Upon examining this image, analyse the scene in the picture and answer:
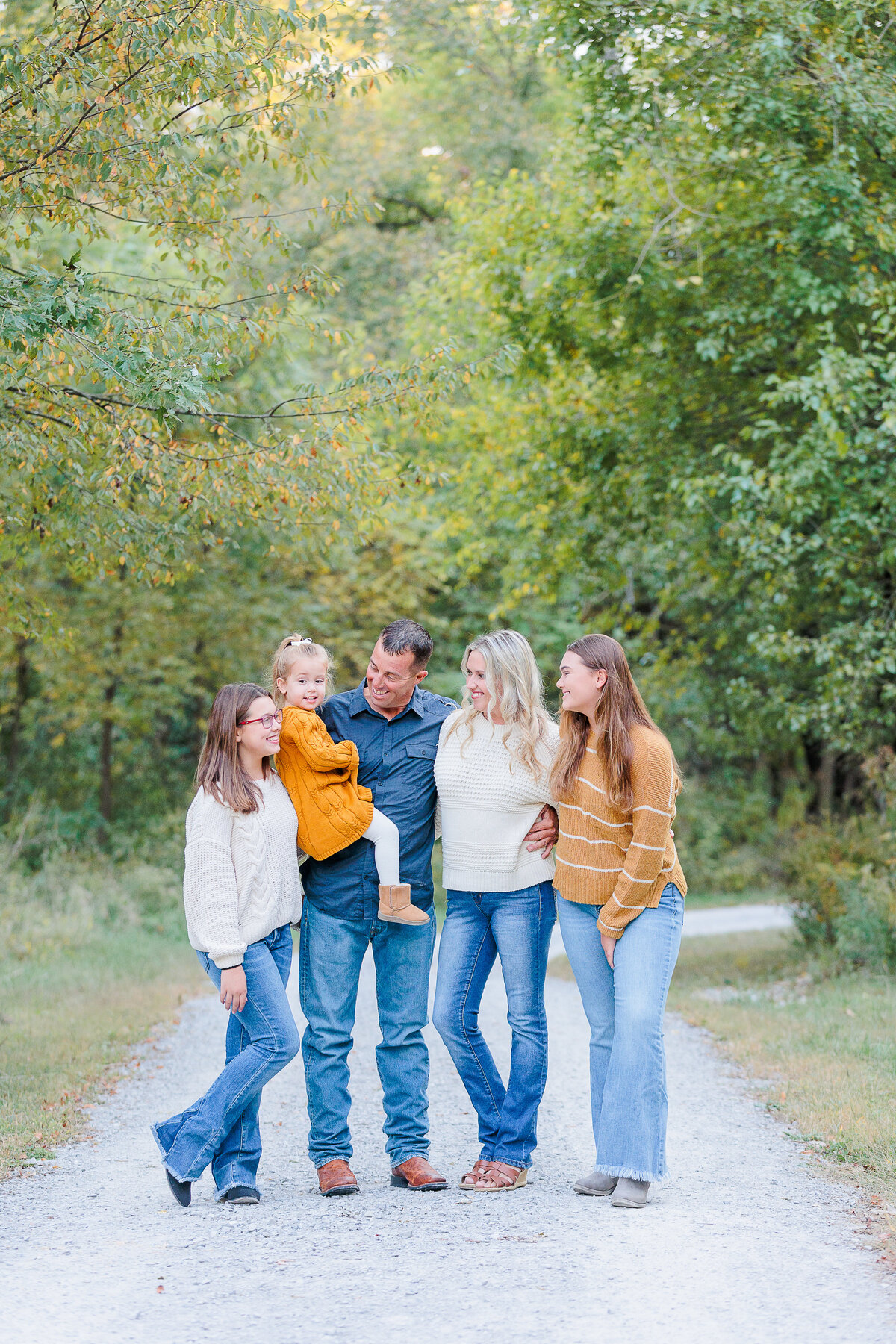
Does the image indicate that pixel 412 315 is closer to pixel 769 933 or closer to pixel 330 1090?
pixel 769 933

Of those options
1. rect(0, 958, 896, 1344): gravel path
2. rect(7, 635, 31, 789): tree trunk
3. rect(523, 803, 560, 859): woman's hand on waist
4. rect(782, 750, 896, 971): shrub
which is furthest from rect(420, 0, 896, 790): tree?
rect(7, 635, 31, 789): tree trunk

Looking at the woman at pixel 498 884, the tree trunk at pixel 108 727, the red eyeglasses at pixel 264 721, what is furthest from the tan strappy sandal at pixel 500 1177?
the tree trunk at pixel 108 727

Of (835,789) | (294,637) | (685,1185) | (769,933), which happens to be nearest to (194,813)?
(294,637)

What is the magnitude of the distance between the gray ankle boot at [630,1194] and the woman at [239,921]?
49.0 inches

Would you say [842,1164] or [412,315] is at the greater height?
[412,315]

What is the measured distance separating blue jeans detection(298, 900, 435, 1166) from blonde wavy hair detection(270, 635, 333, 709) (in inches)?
31.2

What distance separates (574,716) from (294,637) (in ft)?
3.56

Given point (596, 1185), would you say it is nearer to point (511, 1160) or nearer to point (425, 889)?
point (511, 1160)

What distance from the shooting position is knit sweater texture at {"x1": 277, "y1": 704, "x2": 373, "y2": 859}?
473 cm

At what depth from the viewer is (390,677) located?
4844mm

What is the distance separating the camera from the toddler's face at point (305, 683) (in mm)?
4805

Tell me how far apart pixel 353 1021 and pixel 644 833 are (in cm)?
130

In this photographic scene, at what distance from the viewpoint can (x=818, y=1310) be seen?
3.53m

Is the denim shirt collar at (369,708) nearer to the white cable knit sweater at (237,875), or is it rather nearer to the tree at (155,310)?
the white cable knit sweater at (237,875)
